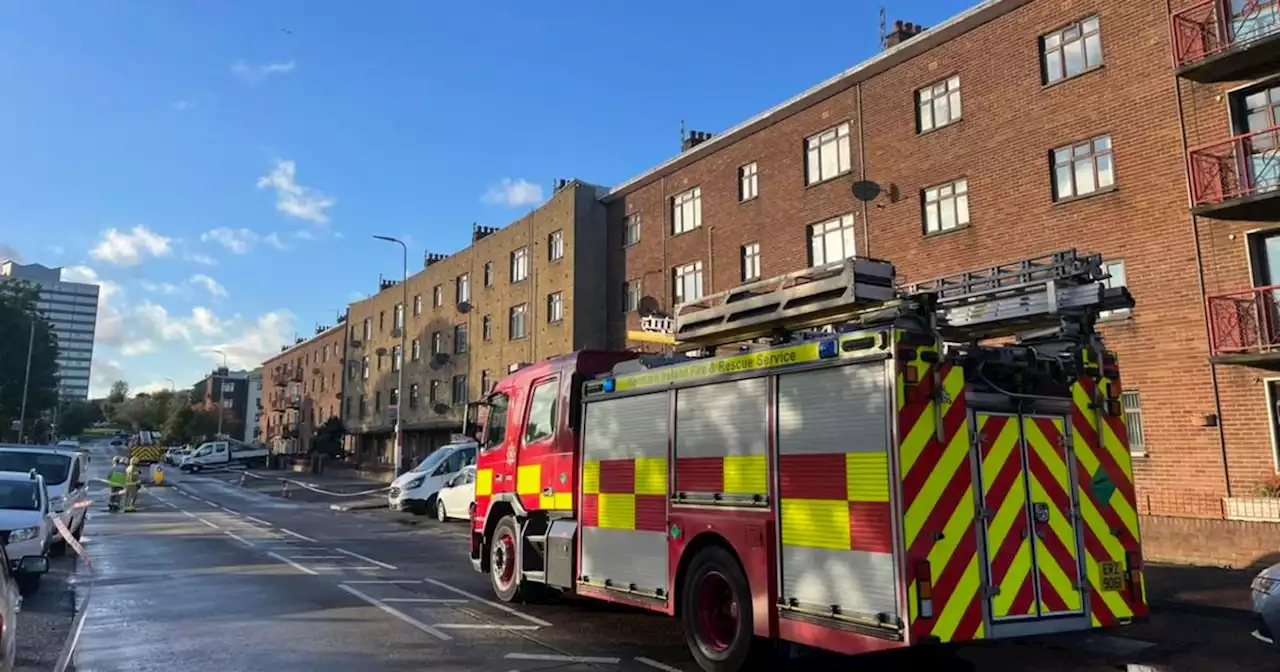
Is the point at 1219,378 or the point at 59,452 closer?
the point at 1219,378

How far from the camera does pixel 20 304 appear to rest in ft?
179

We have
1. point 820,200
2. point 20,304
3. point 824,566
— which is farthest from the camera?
point 20,304

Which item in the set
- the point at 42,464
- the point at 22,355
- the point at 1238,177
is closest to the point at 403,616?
the point at 42,464

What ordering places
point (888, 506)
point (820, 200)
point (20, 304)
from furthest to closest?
point (20, 304) → point (820, 200) → point (888, 506)

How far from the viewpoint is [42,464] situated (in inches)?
589

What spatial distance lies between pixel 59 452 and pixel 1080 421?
16532 millimetres

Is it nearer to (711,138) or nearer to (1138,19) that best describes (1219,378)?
(1138,19)

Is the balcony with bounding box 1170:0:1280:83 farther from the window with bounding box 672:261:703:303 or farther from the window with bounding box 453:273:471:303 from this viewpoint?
the window with bounding box 453:273:471:303

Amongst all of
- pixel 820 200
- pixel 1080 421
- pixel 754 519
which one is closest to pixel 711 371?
pixel 754 519

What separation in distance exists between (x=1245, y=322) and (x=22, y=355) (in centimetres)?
6439

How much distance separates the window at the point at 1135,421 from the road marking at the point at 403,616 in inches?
514

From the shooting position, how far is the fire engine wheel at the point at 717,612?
639 centimetres

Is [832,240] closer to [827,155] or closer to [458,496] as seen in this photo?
[827,155]

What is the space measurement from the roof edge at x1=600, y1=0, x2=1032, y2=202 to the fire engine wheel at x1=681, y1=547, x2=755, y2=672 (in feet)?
52.6
